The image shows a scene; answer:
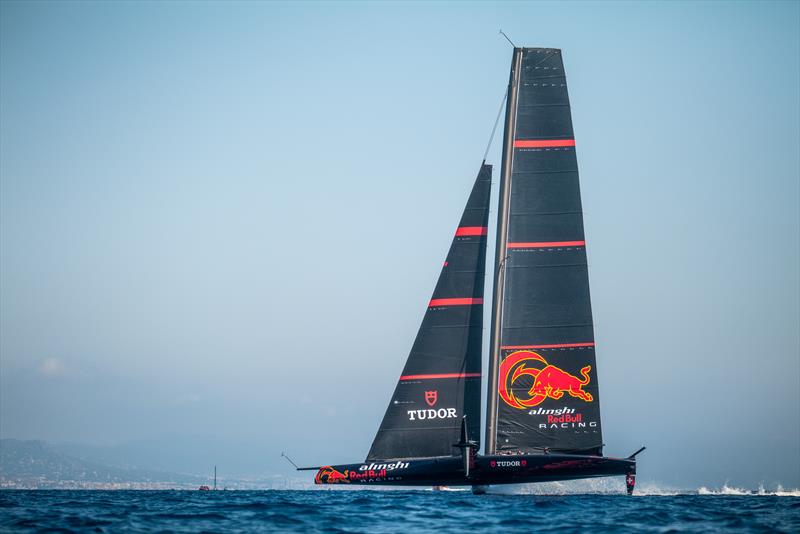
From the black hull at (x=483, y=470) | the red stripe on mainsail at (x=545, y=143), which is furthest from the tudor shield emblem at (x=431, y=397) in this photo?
the red stripe on mainsail at (x=545, y=143)

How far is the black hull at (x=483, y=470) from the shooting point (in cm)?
4022

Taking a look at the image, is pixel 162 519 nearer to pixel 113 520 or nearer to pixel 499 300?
pixel 113 520

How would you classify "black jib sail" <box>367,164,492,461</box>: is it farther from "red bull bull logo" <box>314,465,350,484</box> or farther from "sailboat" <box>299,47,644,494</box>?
"red bull bull logo" <box>314,465,350,484</box>

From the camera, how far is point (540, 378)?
4250 centimetres

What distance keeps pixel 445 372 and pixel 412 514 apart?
11482 mm

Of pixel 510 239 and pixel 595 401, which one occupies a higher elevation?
pixel 510 239

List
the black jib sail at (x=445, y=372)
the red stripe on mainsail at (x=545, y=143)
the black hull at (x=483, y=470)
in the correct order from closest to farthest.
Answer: the black hull at (x=483, y=470), the black jib sail at (x=445, y=372), the red stripe on mainsail at (x=545, y=143)

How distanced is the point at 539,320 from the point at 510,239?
389cm

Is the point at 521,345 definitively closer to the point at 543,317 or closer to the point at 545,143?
the point at 543,317

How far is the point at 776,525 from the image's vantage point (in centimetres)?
2886

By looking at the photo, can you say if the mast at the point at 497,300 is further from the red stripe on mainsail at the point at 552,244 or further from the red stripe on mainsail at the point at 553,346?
the red stripe on mainsail at the point at 552,244

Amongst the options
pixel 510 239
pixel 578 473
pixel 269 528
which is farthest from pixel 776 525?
pixel 510 239

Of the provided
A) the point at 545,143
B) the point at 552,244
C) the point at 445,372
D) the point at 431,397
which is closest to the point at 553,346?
the point at 552,244

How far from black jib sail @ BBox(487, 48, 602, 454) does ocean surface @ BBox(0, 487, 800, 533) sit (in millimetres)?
3524
